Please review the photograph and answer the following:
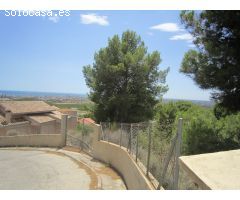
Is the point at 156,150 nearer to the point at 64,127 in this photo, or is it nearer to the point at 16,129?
the point at 64,127

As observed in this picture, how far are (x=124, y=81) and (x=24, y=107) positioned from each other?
15154 mm

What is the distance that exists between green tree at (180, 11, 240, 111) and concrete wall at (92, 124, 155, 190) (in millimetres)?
4362

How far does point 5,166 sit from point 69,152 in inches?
138

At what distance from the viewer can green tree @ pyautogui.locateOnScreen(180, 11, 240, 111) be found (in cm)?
1114

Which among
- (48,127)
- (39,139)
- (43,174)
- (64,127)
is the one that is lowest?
(48,127)

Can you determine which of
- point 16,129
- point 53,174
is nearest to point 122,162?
point 53,174

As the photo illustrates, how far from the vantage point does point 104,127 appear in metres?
13.1

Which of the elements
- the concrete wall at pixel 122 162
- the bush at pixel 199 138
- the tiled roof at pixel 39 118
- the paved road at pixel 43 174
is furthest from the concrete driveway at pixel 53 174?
the tiled roof at pixel 39 118

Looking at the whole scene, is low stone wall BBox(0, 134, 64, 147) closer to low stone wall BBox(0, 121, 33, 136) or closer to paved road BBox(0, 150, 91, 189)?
paved road BBox(0, 150, 91, 189)

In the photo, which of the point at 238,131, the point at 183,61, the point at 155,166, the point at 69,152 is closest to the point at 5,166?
the point at 69,152

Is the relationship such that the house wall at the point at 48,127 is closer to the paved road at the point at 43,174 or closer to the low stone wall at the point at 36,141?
the low stone wall at the point at 36,141

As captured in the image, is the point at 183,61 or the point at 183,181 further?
the point at 183,61

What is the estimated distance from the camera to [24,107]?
1319 inches
